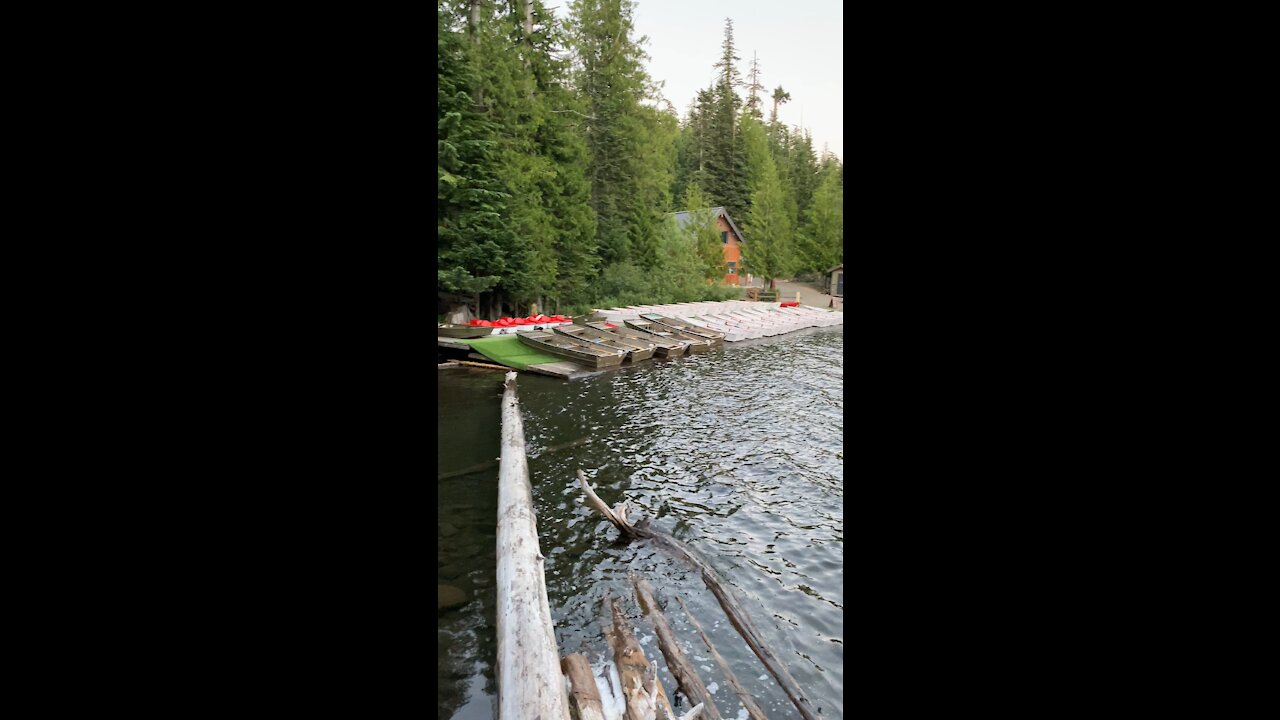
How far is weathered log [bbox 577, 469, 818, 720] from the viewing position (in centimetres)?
505

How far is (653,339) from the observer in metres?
20.9

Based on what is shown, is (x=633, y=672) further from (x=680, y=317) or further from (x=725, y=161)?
(x=725, y=161)

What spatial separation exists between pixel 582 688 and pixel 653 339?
16.3 meters

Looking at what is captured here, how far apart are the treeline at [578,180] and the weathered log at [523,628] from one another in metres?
14.8

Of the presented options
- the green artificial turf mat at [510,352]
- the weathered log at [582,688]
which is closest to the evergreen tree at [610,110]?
the green artificial turf mat at [510,352]

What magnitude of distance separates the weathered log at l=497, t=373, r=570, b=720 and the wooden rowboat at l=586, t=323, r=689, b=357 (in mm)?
12484

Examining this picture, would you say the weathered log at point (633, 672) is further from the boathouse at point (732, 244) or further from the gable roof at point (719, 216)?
the boathouse at point (732, 244)

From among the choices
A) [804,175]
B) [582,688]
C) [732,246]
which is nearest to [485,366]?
[582,688]
